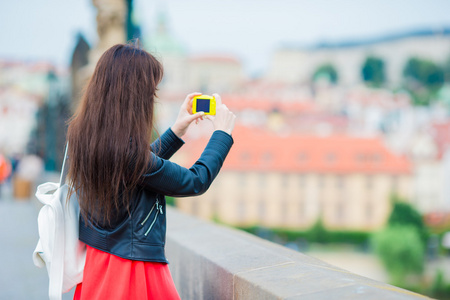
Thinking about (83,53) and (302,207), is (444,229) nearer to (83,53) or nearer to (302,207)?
(302,207)

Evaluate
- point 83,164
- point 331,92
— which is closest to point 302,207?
point 331,92

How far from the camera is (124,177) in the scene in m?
1.18

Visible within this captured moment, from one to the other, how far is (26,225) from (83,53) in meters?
11.3

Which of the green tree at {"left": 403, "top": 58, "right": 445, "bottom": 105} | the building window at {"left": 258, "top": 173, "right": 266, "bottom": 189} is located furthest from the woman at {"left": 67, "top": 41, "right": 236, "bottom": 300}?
the green tree at {"left": 403, "top": 58, "right": 445, "bottom": 105}

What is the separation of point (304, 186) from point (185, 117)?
5893cm

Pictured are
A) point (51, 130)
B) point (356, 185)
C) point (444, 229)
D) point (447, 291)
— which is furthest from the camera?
point (356, 185)

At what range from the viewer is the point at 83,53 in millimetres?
16219

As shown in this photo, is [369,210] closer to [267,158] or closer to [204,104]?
[267,158]

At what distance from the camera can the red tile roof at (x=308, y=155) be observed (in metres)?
59.7

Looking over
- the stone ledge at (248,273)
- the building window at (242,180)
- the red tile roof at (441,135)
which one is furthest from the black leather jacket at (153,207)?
the red tile roof at (441,135)

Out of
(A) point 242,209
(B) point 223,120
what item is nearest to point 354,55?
(A) point 242,209

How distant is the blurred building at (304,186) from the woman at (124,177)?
54.7 metres

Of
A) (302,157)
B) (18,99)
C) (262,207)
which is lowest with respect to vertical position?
(262,207)

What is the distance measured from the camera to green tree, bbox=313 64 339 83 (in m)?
89.0
